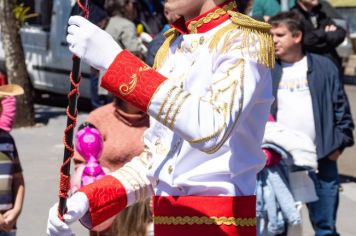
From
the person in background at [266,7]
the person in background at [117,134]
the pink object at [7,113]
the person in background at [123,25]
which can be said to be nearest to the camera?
the pink object at [7,113]

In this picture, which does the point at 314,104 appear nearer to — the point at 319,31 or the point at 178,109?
the point at 319,31

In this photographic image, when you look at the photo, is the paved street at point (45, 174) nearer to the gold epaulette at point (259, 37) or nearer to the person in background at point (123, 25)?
the person in background at point (123, 25)

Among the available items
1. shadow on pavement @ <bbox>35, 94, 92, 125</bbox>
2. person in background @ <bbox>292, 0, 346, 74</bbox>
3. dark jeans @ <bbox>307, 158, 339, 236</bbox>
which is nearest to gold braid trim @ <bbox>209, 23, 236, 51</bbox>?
dark jeans @ <bbox>307, 158, 339, 236</bbox>

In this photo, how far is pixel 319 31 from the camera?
7852 mm

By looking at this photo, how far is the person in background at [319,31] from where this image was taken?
771 cm

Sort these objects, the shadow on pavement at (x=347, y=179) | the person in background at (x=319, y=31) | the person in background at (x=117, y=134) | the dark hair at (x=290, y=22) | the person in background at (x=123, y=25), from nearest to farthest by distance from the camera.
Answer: the person in background at (x=117, y=134) → the dark hair at (x=290, y=22) → the person in background at (x=319, y=31) → the shadow on pavement at (x=347, y=179) → the person in background at (x=123, y=25)

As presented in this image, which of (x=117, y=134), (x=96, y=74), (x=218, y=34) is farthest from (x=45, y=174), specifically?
(x=218, y=34)

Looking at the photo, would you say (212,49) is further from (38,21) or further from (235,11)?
(38,21)

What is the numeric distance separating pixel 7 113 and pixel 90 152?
0.51 meters

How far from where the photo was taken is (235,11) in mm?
2936

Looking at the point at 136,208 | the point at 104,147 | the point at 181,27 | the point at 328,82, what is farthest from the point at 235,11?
the point at 328,82

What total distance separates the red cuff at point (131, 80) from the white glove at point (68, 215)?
1.30 feet

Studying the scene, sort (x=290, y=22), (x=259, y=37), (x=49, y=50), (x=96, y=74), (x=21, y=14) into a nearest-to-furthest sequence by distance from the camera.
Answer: (x=259, y=37) < (x=290, y=22) < (x=96, y=74) < (x=21, y=14) < (x=49, y=50)

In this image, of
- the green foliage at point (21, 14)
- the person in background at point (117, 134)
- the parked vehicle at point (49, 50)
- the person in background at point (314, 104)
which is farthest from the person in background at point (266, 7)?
the green foliage at point (21, 14)
